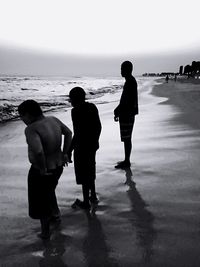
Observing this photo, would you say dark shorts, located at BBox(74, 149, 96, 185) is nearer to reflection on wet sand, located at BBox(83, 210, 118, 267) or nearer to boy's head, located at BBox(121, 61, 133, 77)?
reflection on wet sand, located at BBox(83, 210, 118, 267)

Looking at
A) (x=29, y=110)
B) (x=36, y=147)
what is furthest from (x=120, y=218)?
(x=29, y=110)

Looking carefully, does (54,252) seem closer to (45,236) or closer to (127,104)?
(45,236)

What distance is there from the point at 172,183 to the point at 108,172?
1190 mm

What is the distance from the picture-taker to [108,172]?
18.0 ft

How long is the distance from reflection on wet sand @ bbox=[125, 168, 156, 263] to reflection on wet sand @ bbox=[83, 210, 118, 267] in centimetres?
33

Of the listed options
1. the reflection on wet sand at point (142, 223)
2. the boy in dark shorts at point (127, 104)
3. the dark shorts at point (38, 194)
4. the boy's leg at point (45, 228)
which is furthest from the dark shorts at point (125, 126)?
the boy's leg at point (45, 228)

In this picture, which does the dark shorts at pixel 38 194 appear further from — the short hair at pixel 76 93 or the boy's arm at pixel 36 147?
the short hair at pixel 76 93

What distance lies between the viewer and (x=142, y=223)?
3.51 meters

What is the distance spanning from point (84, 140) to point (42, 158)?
953 millimetres

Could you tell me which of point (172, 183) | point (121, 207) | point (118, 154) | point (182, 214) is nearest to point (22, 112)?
point (121, 207)

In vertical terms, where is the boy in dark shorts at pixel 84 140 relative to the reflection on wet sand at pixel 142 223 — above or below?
above

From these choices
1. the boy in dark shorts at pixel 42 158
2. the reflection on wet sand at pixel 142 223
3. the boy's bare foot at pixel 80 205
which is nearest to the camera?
the reflection on wet sand at pixel 142 223

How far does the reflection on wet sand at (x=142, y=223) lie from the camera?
2.96 meters

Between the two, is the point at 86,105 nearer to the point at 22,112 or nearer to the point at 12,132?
the point at 22,112
